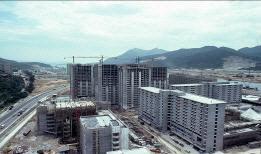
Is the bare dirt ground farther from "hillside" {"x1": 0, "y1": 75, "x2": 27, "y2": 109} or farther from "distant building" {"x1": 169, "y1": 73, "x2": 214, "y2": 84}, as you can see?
"distant building" {"x1": 169, "y1": 73, "x2": 214, "y2": 84}

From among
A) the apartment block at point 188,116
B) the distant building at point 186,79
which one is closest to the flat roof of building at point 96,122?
the apartment block at point 188,116

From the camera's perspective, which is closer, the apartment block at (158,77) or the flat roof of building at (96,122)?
the flat roof of building at (96,122)

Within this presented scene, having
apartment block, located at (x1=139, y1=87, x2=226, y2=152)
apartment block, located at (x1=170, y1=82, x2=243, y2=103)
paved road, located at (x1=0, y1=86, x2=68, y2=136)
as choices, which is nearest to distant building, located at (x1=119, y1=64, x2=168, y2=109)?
apartment block, located at (x1=139, y1=87, x2=226, y2=152)

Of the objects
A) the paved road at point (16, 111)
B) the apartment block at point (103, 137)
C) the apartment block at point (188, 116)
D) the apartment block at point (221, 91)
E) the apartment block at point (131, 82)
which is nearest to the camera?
the apartment block at point (103, 137)

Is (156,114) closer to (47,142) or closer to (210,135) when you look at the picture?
(210,135)

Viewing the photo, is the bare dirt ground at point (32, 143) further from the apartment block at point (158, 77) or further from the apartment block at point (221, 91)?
the apartment block at point (221, 91)

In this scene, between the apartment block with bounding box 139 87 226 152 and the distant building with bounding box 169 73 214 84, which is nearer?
the apartment block with bounding box 139 87 226 152
